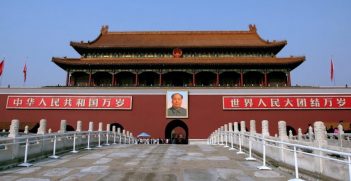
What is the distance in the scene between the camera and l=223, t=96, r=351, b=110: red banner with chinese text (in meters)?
26.8

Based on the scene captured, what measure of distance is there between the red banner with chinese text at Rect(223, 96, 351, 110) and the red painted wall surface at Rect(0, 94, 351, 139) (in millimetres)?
445

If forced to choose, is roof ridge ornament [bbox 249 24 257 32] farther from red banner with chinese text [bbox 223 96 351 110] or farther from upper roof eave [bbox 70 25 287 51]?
red banner with chinese text [bbox 223 96 351 110]

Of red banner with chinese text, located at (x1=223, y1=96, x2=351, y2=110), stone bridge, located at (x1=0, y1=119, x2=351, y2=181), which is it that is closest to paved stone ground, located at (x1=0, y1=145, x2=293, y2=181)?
stone bridge, located at (x1=0, y1=119, x2=351, y2=181)

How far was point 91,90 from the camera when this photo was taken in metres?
28.0

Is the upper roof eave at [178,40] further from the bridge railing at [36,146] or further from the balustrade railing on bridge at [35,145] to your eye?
the balustrade railing on bridge at [35,145]

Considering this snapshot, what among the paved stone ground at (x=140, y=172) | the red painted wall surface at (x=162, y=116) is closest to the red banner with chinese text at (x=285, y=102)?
the red painted wall surface at (x=162, y=116)

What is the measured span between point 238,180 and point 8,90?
2756cm

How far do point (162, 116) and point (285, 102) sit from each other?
11120 mm

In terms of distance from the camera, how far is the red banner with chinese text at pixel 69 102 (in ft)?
91.1

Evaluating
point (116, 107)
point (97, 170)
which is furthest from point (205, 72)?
point (97, 170)

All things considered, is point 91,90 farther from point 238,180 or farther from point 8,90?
point 238,180

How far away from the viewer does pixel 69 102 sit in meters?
28.0

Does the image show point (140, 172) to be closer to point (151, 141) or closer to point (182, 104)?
point (151, 141)

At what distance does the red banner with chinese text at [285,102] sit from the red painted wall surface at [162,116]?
45 centimetres
